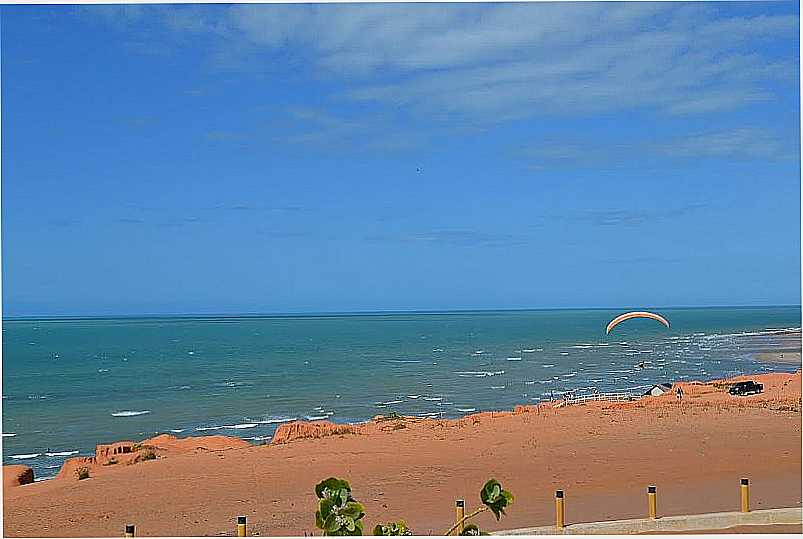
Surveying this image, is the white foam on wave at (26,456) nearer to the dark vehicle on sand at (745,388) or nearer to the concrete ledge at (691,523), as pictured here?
the dark vehicle on sand at (745,388)

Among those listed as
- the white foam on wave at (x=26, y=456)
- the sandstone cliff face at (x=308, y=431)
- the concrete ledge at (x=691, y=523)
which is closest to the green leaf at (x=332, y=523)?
the concrete ledge at (x=691, y=523)

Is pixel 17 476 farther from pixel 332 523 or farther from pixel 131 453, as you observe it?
pixel 332 523

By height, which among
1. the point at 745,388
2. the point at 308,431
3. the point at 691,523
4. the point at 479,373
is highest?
the point at 479,373

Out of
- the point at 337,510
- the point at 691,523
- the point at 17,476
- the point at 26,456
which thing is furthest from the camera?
the point at 26,456

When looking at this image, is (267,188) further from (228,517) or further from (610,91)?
(228,517)

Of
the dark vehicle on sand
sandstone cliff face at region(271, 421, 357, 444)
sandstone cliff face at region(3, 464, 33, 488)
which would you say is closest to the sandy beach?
sandstone cliff face at region(271, 421, 357, 444)

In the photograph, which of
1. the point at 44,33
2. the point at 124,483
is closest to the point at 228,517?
the point at 124,483

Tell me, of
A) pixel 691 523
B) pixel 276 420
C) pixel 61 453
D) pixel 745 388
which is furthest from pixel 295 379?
pixel 691 523
